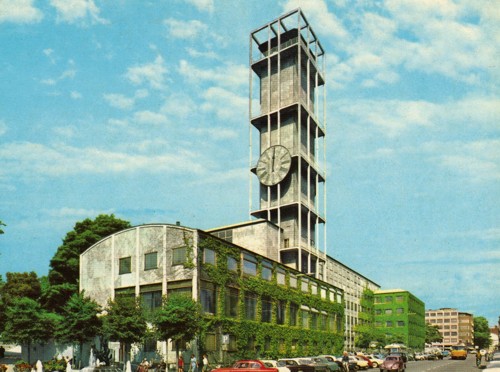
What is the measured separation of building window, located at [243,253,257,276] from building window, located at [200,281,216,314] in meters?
6.23

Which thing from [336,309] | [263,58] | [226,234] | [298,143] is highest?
[263,58]

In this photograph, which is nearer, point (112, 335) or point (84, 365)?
point (112, 335)

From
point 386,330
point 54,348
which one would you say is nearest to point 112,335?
point 54,348

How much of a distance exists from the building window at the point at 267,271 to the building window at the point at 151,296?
1249cm

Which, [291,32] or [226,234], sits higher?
[291,32]

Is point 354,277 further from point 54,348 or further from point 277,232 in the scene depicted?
point 54,348

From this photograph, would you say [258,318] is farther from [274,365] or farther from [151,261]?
[274,365]

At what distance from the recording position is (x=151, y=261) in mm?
52000

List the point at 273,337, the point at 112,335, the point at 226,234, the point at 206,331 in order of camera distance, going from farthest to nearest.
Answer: the point at 226,234, the point at 273,337, the point at 206,331, the point at 112,335

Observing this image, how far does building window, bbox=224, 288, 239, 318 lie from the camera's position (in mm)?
52406

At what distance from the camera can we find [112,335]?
45438 mm

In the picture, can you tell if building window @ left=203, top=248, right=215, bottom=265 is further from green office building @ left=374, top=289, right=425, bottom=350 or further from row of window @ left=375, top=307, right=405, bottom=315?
row of window @ left=375, top=307, right=405, bottom=315

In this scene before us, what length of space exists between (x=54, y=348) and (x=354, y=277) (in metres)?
79.5

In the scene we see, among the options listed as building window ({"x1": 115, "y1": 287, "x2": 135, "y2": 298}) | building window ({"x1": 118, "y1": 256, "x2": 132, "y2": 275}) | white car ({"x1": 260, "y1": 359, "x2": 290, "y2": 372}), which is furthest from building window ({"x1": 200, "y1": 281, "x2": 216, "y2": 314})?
white car ({"x1": 260, "y1": 359, "x2": 290, "y2": 372})
